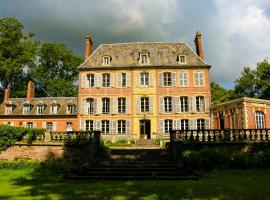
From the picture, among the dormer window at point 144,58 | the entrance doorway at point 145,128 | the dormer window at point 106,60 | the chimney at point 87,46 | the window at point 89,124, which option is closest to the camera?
the entrance doorway at point 145,128

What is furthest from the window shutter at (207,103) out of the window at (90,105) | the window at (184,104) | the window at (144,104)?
the window at (90,105)

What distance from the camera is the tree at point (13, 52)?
3694 centimetres

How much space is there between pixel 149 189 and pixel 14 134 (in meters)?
9.62

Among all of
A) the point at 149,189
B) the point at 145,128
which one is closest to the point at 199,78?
the point at 145,128

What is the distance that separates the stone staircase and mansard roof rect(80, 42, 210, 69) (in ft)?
55.1

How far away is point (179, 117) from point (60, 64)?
23046mm

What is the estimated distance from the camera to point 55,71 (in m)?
43.3

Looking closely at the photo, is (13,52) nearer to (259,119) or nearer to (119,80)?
(119,80)

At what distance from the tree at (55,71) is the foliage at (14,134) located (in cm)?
2621

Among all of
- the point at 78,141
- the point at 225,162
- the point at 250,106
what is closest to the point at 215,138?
the point at 225,162

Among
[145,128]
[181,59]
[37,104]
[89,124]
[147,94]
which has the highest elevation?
[181,59]

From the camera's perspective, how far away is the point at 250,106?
25.3 metres

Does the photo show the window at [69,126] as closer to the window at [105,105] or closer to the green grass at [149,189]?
the window at [105,105]

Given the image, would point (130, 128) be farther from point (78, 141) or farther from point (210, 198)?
point (210, 198)
